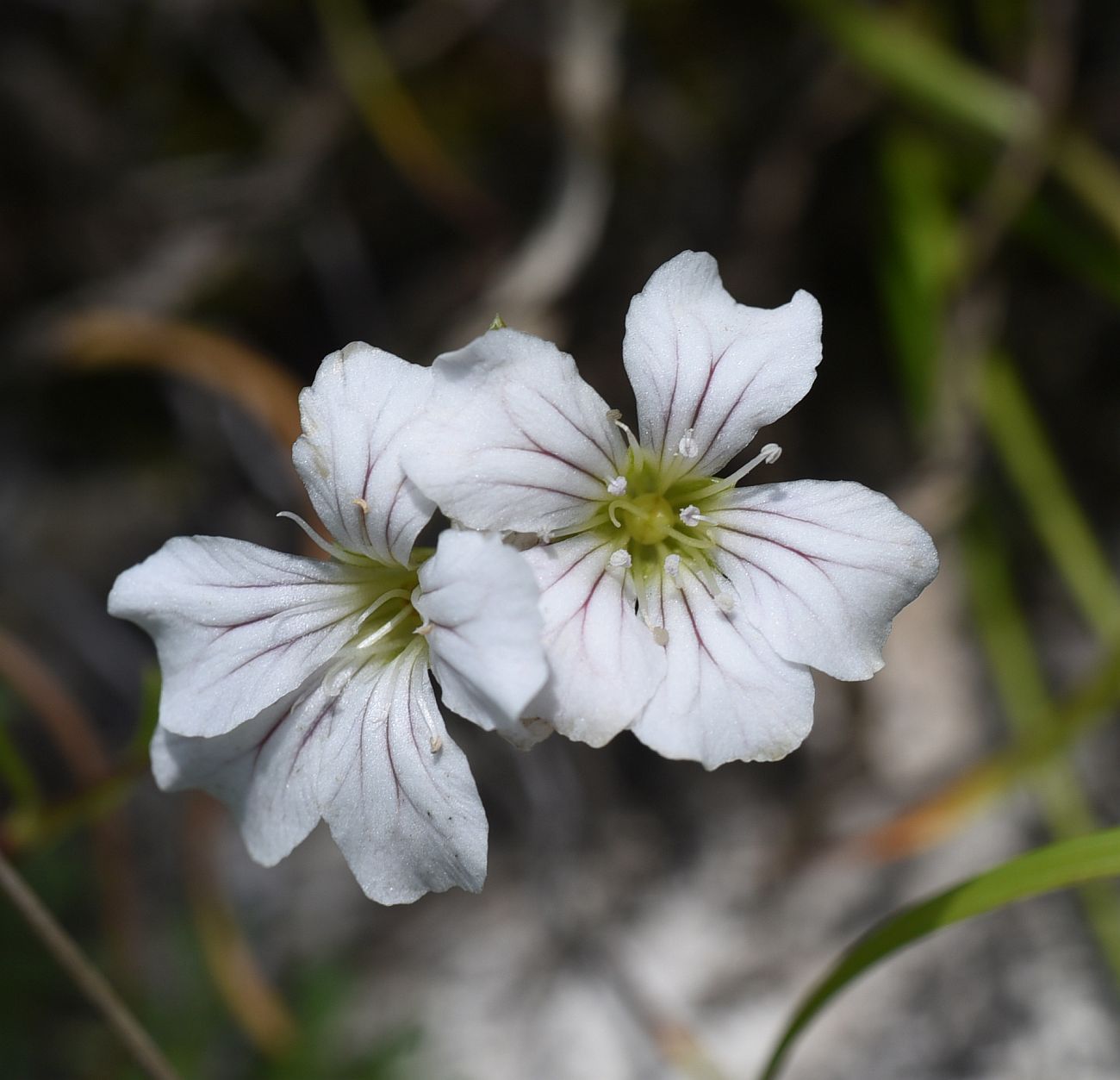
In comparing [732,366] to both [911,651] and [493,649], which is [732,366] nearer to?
[493,649]

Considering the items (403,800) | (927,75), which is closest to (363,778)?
(403,800)

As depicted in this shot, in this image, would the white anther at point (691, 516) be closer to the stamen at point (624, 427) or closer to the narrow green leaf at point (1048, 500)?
the stamen at point (624, 427)

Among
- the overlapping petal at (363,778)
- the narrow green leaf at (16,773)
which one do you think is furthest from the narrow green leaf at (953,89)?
the narrow green leaf at (16,773)

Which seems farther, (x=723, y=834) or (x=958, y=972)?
(x=723, y=834)

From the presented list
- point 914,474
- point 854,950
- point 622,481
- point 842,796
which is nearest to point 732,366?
point 622,481

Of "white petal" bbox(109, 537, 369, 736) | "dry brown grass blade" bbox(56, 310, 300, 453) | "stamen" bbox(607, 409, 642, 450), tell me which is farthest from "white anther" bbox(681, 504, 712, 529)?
"dry brown grass blade" bbox(56, 310, 300, 453)

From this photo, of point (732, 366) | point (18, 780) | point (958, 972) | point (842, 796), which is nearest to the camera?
point (732, 366)

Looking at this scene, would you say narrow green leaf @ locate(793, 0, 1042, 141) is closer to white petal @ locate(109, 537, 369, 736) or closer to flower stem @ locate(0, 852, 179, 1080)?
white petal @ locate(109, 537, 369, 736)
